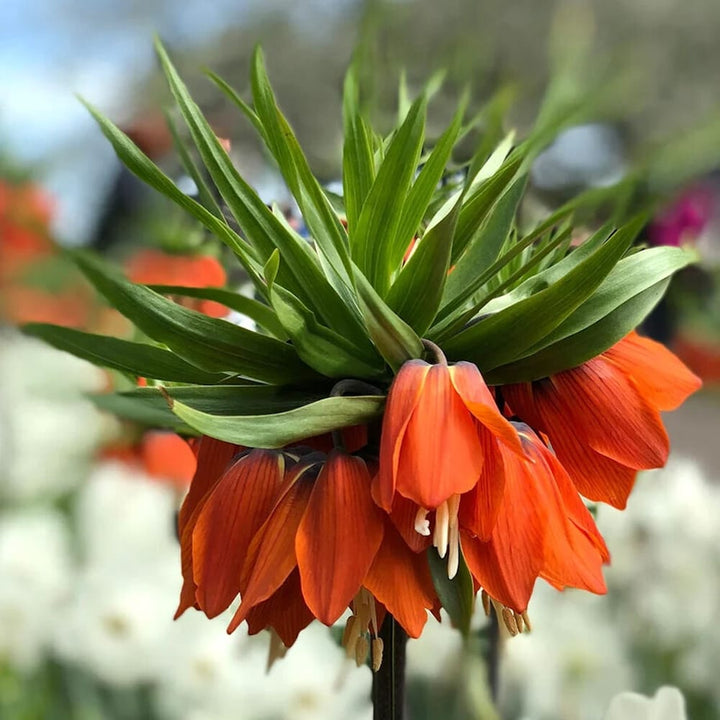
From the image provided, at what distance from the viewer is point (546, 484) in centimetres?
25

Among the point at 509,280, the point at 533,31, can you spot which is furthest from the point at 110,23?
the point at 509,280

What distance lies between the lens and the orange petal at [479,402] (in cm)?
23

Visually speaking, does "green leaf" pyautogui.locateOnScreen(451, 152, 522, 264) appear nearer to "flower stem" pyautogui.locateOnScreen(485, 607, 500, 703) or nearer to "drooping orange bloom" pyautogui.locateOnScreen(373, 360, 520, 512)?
"drooping orange bloom" pyautogui.locateOnScreen(373, 360, 520, 512)

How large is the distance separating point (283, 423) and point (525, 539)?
80 mm

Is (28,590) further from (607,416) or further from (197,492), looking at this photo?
(607,416)

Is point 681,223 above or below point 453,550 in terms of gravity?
above

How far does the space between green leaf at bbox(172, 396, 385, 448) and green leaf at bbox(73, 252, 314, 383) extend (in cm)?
4

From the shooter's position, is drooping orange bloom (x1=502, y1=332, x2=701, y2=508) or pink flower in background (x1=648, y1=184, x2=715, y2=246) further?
pink flower in background (x1=648, y1=184, x2=715, y2=246)

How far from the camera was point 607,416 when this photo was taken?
279 millimetres

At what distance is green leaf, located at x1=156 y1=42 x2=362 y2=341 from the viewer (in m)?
0.28

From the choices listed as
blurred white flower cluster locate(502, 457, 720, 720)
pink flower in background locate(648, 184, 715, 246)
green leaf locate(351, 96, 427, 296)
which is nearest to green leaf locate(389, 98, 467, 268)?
green leaf locate(351, 96, 427, 296)

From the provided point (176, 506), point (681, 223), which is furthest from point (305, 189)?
point (681, 223)

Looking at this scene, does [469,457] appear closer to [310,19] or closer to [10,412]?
[10,412]

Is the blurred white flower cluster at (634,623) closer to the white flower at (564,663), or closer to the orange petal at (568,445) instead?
the white flower at (564,663)
